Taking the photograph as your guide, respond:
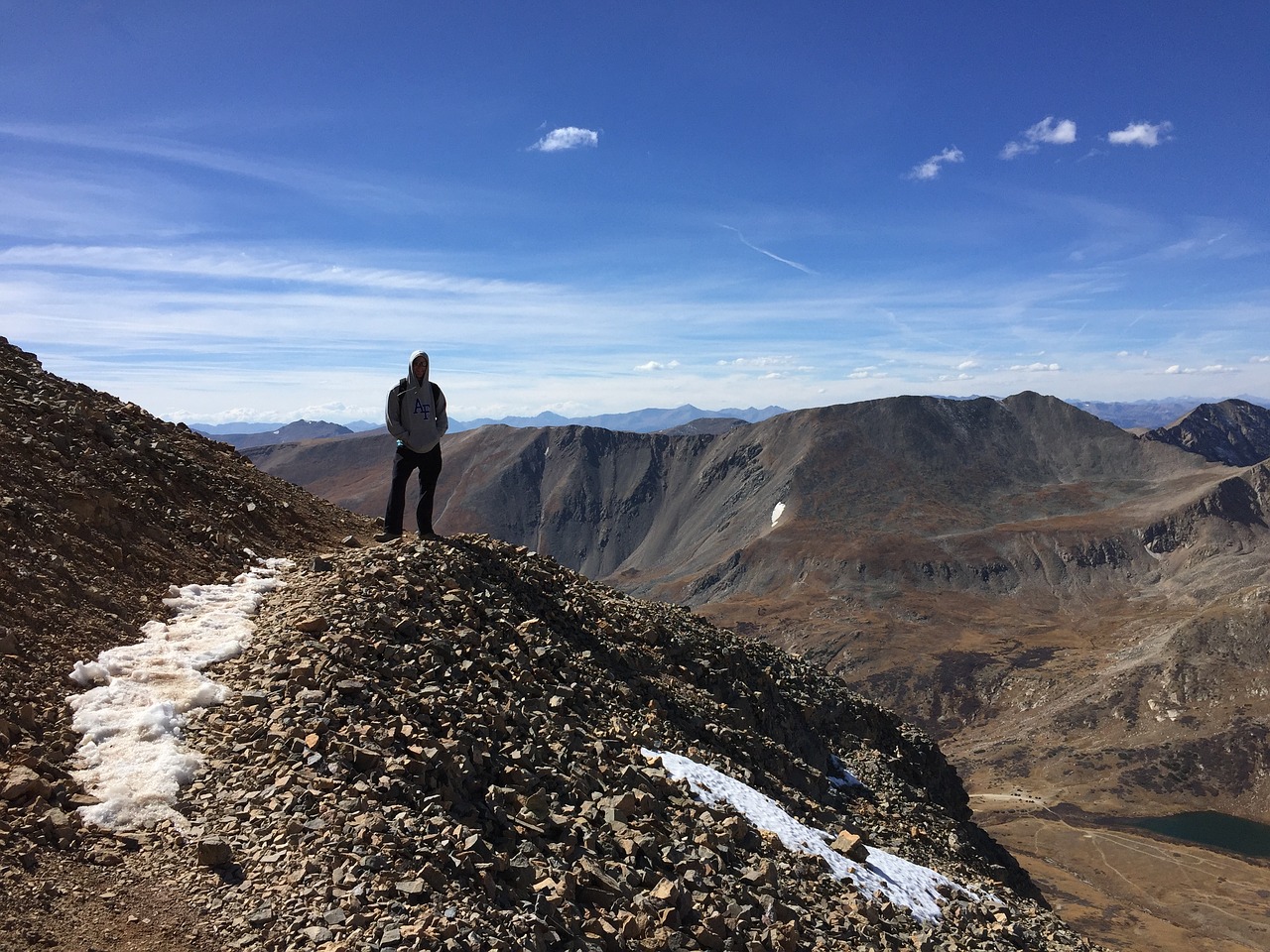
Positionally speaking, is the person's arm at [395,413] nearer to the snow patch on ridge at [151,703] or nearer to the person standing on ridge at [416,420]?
the person standing on ridge at [416,420]

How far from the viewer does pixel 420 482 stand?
47.2 ft

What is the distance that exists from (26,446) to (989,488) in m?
163

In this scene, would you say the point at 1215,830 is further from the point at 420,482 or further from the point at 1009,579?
the point at 420,482

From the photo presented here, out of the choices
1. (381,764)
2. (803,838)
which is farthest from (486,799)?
(803,838)

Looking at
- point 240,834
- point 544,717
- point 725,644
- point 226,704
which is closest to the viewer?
point 240,834

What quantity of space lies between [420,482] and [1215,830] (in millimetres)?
84737

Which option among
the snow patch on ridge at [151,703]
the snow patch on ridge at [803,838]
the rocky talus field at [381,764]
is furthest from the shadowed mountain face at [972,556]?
the snow patch on ridge at [151,703]

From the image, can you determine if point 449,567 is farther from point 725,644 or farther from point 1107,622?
point 1107,622

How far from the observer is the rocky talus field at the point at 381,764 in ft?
21.9

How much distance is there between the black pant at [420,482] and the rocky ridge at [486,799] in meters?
0.81

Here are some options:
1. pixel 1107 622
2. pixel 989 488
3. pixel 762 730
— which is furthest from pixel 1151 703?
pixel 762 730

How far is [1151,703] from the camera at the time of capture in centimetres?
8212

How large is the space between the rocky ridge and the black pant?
81 cm

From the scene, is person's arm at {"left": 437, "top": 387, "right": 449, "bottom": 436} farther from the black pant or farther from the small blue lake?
the small blue lake
